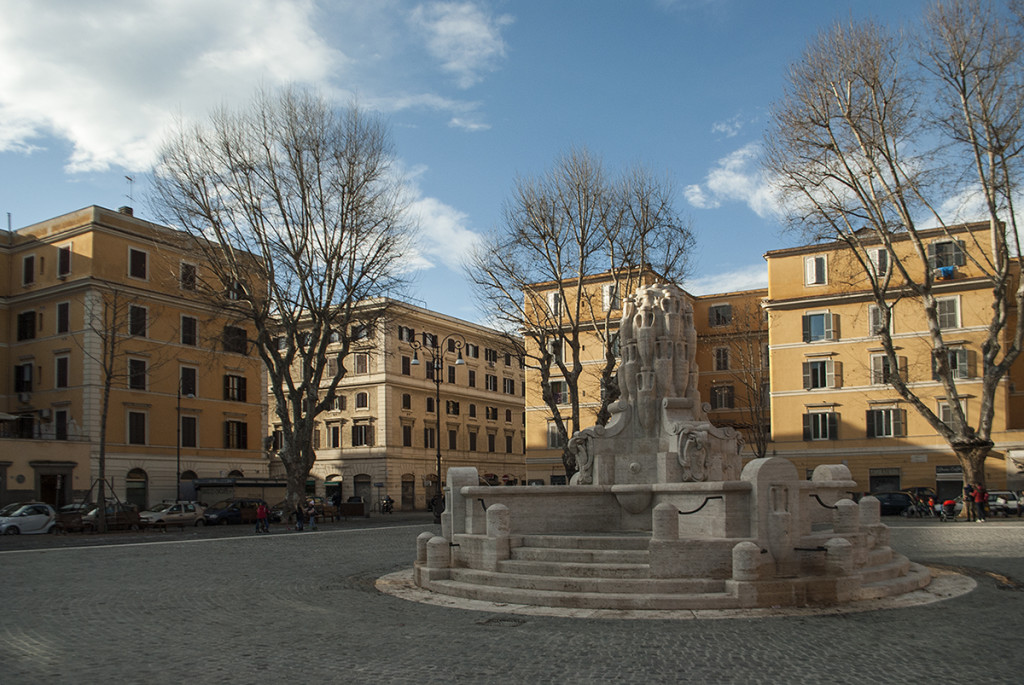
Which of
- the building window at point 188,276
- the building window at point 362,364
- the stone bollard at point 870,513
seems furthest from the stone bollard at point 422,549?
the building window at point 362,364

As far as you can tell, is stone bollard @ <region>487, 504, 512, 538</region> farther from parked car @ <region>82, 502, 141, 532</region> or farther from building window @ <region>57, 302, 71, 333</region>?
building window @ <region>57, 302, 71, 333</region>

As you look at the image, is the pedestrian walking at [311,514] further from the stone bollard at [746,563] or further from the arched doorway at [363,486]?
the stone bollard at [746,563]

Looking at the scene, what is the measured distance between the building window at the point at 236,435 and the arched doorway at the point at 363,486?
460 inches

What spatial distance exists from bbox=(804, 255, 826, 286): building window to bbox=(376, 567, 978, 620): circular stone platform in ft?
131

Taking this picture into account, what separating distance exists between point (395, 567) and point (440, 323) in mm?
53425

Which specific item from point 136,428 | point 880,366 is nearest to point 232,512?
point 136,428

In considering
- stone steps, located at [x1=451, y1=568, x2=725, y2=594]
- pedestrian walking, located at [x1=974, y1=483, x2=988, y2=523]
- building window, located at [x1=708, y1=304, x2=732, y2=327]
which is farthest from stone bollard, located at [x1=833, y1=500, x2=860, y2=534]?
building window, located at [x1=708, y1=304, x2=732, y2=327]

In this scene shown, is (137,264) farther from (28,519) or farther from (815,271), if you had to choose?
(815,271)


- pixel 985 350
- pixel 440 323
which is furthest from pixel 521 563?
pixel 440 323

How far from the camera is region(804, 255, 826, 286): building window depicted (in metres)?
50.9

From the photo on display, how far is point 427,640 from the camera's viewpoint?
30.0 ft

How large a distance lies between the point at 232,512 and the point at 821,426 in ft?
102

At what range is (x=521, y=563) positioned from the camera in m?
12.1

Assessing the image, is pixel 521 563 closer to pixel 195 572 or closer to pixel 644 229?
pixel 195 572
